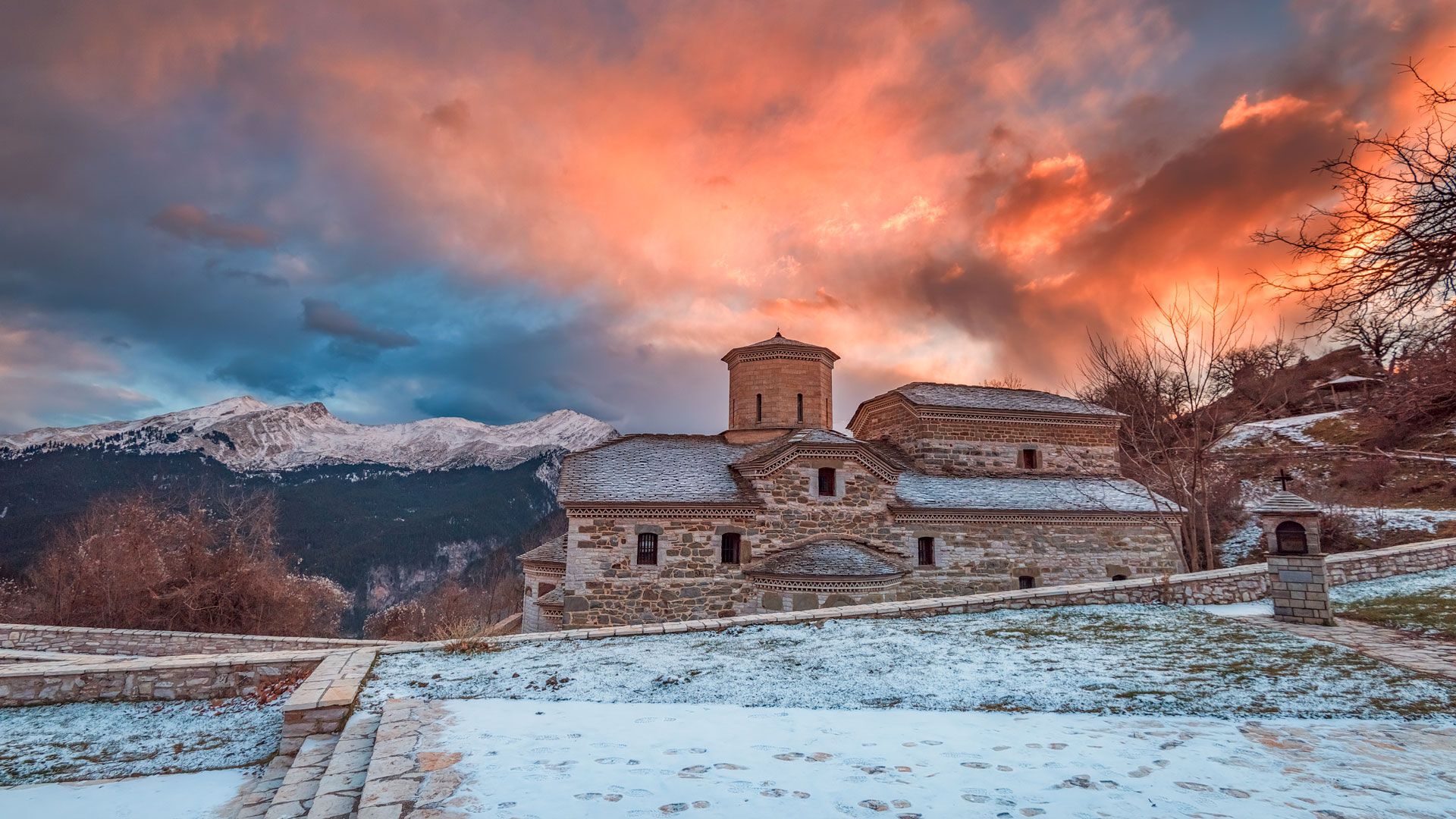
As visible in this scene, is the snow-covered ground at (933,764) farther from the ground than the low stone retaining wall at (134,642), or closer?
farther from the ground

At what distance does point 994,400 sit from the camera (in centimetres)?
2334

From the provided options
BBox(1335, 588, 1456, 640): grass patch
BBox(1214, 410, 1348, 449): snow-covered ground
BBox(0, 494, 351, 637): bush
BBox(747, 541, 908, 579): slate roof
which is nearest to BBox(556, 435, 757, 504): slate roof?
BBox(747, 541, 908, 579): slate roof

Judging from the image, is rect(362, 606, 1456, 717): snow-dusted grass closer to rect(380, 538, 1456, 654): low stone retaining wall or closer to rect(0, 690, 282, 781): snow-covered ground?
rect(380, 538, 1456, 654): low stone retaining wall

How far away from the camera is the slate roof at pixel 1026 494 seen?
1906 cm

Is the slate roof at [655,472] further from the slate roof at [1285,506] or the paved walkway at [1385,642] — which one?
the paved walkway at [1385,642]

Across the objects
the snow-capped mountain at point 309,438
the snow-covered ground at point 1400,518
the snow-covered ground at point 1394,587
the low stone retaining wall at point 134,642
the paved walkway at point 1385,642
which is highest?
the snow-capped mountain at point 309,438

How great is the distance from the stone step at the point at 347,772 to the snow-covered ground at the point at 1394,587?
48.4 feet

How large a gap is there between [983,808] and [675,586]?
1365 centimetres

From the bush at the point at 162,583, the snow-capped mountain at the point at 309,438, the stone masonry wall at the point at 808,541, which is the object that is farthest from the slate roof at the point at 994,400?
the snow-capped mountain at the point at 309,438

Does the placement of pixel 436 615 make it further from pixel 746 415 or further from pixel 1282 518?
pixel 1282 518

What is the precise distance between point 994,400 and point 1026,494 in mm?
4414

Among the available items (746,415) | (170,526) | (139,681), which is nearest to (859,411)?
(746,415)

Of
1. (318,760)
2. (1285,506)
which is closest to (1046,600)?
(1285,506)

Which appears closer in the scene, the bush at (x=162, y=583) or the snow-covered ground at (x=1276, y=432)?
the bush at (x=162, y=583)
